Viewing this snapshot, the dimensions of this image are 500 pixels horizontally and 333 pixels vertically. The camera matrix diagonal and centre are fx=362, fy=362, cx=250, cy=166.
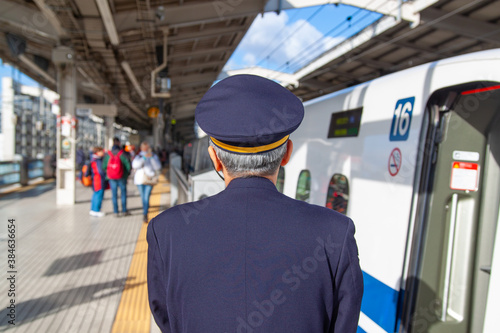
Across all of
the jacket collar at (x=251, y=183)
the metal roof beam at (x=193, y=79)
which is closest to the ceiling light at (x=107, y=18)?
the jacket collar at (x=251, y=183)

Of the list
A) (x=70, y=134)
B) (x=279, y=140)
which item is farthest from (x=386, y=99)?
(x=70, y=134)

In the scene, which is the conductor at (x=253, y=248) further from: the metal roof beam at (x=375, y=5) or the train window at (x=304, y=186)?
the metal roof beam at (x=375, y=5)

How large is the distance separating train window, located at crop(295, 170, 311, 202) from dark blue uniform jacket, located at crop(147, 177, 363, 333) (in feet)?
11.1

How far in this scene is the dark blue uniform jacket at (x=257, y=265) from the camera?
989mm

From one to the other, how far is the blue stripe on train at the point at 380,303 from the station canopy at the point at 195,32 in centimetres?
740

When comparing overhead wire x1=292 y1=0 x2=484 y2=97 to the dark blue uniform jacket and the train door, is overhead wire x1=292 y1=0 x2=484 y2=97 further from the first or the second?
the dark blue uniform jacket

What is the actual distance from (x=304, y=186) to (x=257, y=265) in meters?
3.65

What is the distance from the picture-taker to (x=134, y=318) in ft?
11.6

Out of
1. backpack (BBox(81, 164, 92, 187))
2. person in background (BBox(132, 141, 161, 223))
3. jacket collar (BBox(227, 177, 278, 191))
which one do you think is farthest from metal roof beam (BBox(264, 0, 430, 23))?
jacket collar (BBox(227, 177, 278, 191))

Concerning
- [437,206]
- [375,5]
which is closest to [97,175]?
[437,206]

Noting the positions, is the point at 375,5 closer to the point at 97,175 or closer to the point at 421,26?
the point at 421,26

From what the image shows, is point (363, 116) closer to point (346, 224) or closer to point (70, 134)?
point (346, 224)

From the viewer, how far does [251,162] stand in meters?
1.11

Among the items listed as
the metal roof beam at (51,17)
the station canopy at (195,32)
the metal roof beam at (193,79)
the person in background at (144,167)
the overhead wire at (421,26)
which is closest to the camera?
the person in background at (144,167)
